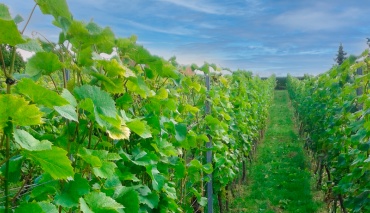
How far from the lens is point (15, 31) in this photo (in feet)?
3.82

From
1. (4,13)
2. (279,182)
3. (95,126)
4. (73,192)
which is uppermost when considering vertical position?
(4,13)

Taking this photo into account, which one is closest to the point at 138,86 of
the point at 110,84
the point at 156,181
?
the point at 110,84

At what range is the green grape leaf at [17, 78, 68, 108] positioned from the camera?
117 cm

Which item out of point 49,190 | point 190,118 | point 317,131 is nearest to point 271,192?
point 317,131

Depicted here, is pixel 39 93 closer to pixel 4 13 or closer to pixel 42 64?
pixel 4 13

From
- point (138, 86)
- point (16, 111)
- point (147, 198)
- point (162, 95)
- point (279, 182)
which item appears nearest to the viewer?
point (16, 111)

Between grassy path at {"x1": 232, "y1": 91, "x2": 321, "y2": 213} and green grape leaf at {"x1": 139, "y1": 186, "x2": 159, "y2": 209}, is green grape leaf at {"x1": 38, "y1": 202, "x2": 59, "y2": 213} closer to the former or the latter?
green grape leaf at {"x1": 139, "y1": 186, "x2": 159, "y2": 209}

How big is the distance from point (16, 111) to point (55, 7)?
0.46 meters

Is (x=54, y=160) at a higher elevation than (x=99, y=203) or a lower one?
higher

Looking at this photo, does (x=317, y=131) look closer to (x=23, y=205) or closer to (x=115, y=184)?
(x=115, y=184)

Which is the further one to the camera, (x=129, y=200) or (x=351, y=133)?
(x=351, y=133)

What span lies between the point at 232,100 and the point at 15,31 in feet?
19.6

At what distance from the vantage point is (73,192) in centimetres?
152

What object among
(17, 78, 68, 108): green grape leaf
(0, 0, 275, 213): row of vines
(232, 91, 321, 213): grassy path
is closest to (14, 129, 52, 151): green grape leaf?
(0, 0, 275, 213): row of vines
